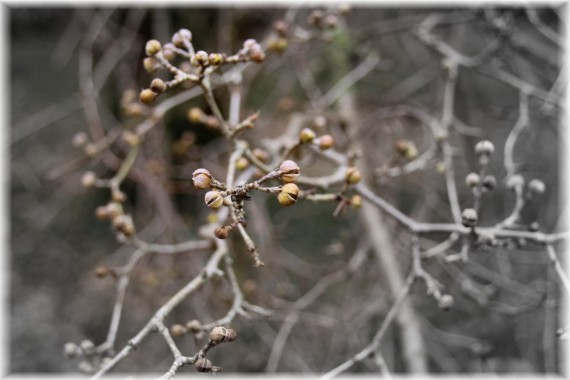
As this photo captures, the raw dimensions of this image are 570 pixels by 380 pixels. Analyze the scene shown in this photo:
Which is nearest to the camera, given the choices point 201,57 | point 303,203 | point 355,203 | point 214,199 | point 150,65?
point 214,199

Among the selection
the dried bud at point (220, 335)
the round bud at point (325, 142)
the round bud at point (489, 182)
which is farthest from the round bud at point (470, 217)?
the dried bud at point (220, 335)

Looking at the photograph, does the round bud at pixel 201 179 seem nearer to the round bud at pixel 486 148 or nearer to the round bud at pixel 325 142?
the round bud at pixel 325 142

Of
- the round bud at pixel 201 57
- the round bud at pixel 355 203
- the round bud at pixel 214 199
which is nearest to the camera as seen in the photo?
the round bud at pixel 214 199

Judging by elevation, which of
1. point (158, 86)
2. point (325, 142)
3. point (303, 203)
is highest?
point (158, 86)

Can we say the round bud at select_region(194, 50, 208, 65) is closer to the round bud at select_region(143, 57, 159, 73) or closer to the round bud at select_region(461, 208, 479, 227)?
the round bud at select_region(143, 57, 159, 73)

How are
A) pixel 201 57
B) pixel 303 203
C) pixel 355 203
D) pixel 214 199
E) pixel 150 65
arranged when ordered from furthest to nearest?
pixel 303 203, pixel 355 203, pixel 150 65, pixel 201 57, pixel 214 199

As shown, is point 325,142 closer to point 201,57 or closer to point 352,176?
point 352,176

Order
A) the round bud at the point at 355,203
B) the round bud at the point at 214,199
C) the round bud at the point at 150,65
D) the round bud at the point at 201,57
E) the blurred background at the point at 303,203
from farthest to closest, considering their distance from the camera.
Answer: the blurred background at the point at 303,203
the round bud at the point at 355,203
the round bud at the point at 150,65
the round bud at the point at 201,57
the round bud at the point at 214,199

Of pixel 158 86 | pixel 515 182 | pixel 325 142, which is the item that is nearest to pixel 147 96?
pixel 158 86

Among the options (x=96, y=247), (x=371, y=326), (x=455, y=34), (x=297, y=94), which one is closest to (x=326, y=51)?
(x=297, y=94)
